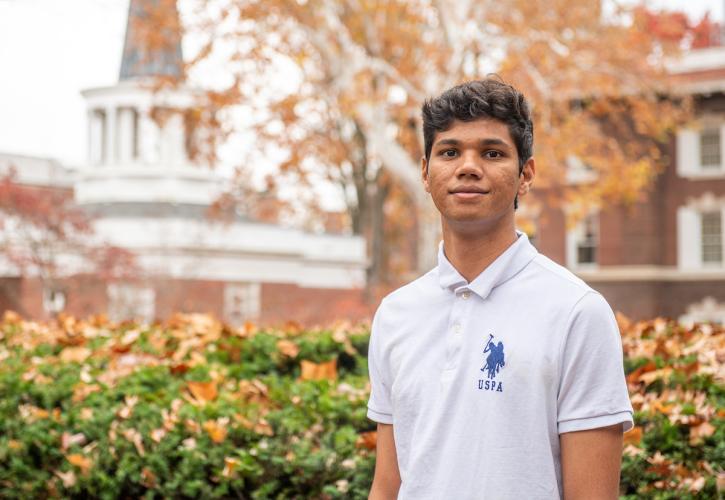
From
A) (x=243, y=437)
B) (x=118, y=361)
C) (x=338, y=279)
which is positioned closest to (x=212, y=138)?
(x=118, y=361)

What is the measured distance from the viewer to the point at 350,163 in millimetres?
28984

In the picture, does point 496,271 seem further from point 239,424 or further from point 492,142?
point 239,424

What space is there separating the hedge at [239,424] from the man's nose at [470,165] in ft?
6.50

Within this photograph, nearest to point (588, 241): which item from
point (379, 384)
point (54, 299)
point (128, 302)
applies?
point (128, 302)

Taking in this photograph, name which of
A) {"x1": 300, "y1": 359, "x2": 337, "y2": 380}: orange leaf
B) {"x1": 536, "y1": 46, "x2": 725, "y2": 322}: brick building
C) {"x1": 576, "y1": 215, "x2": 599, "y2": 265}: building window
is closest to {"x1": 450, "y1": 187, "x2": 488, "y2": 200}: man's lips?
{"x1": 300, "y1": 359, "x2": 337, "y2": 380}: orange leaf

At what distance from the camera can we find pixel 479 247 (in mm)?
2477

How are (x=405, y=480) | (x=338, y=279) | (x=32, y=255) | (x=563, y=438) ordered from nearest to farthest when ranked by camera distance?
(x=563, y=438) < (x=405, y=480) < (x=32, y=255) < (x=338, y=279)

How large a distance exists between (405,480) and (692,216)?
33812mm

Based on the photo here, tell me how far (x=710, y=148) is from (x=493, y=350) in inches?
1357

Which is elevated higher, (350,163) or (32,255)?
(350,163)

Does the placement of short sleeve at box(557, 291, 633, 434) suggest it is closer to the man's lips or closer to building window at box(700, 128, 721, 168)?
the man's lips

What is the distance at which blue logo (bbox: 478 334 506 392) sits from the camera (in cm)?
229

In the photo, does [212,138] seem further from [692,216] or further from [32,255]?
[692,216]

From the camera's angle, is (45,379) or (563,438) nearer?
(563,438)
